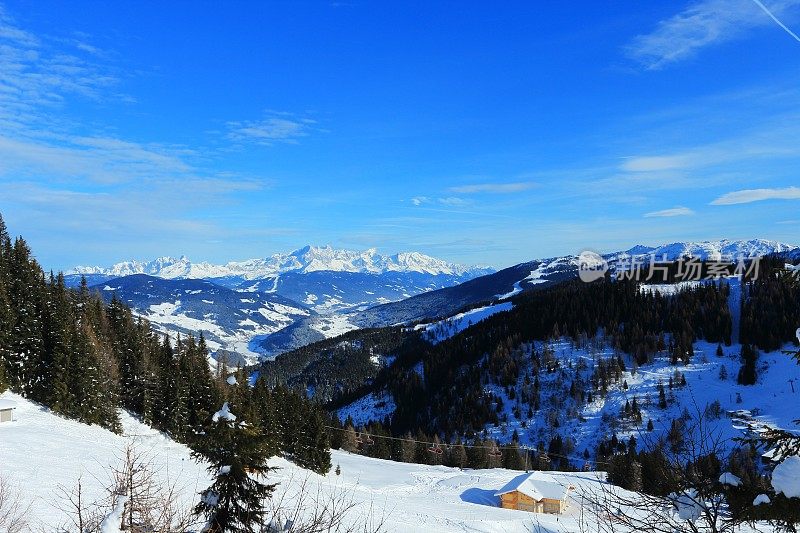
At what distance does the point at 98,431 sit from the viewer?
50.1 metres

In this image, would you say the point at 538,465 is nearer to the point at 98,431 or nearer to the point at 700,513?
the point at 98,431

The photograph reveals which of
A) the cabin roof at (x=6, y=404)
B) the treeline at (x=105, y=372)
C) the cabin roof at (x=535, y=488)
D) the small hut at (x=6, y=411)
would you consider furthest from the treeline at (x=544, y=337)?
the cabin roof at (x=6, y=404)

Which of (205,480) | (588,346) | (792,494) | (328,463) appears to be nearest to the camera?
(792,494)

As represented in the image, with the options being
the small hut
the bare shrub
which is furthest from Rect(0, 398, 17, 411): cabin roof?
the bare shrub

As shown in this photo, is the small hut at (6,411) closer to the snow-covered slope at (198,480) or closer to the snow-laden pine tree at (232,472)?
the snow-covered slope at (198,480)

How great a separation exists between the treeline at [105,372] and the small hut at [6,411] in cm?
586

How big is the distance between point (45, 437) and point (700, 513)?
46907mm

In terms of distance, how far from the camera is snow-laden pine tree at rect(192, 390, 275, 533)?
43.7ft

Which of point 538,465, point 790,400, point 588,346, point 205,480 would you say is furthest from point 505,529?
point 588,346

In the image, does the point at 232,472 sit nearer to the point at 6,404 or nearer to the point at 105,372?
the point at 6,404

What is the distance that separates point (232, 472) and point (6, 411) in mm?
40477

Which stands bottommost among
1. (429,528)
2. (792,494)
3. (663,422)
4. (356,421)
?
(356,421)

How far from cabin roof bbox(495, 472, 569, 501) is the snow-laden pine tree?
179 feet

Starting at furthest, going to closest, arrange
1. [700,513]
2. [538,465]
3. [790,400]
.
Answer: [790,400]
[538,465]
[700,513]
